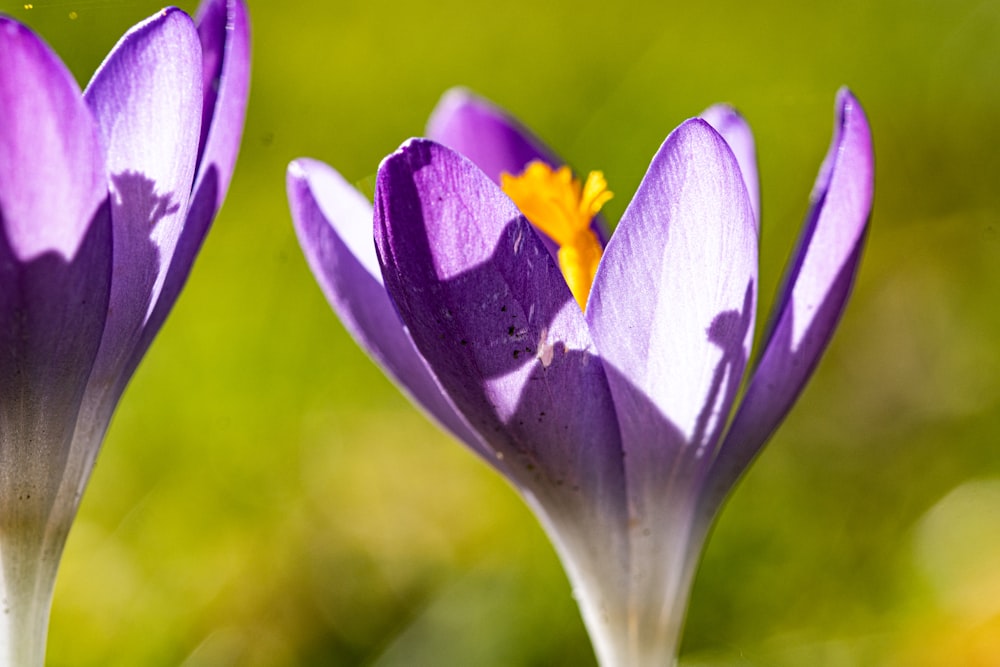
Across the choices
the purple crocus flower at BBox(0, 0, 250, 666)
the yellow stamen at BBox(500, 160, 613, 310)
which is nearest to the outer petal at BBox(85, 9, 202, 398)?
the purple crocus flower at BBox(0, 0, 250, 666)

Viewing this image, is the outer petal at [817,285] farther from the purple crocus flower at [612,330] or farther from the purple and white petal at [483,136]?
the purple and white petal at [483,136]

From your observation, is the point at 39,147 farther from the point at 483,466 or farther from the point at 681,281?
the point at 483,466

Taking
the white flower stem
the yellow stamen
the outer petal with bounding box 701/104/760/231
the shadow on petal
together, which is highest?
the outer petal with bounding box 701/104/760/231

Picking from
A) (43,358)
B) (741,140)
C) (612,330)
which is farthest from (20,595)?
(741,140)

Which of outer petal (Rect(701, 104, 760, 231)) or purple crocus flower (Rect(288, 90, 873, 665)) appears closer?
purple crocus flower (Rect(288, 90, 873, 665))

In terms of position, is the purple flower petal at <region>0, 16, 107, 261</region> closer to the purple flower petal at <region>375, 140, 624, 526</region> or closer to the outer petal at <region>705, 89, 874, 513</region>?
the purple flower petal at <region>375, 140, 624, 526</region>

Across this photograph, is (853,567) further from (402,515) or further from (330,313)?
(330,313)

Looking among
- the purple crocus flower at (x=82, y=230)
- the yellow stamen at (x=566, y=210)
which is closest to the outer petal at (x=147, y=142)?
the purple crocus flower at (x=82, y=230)
